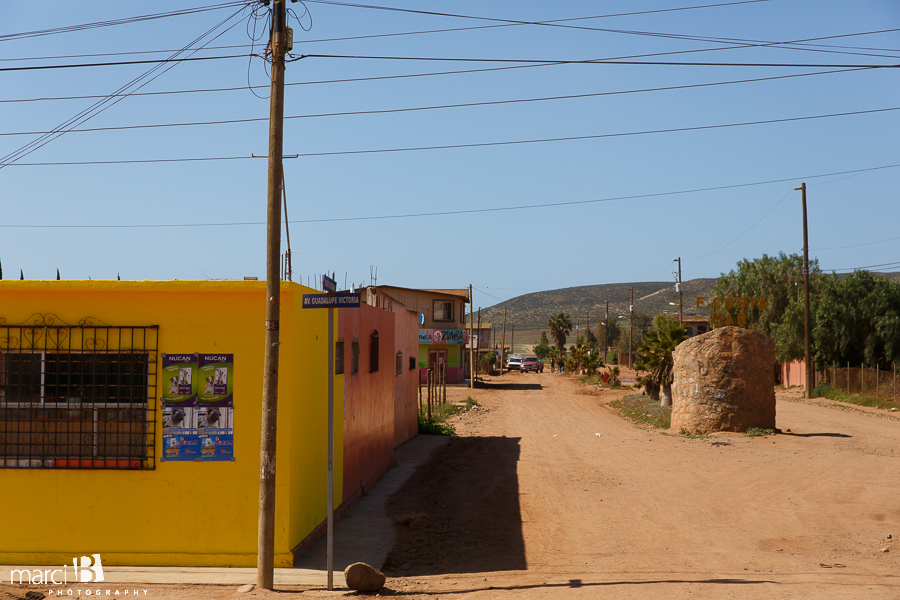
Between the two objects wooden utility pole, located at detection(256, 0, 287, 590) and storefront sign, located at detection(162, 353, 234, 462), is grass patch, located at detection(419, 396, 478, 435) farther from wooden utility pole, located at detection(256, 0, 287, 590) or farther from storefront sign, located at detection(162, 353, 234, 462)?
wooden utility pole, located at detection(256, 0, 287, 590)

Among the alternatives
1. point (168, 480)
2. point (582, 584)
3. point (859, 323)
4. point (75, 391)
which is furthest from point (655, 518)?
point (859, 323)

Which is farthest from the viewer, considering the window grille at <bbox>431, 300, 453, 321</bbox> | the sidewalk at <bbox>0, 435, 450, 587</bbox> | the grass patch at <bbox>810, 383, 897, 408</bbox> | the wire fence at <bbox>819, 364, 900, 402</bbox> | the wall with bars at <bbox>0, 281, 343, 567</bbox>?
the window grille at <bbox>431, 300, 453, 321</bbox>

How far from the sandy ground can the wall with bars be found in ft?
2.83

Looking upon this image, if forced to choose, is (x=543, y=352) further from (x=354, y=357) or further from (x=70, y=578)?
(x=70, y=578)

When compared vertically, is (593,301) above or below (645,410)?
above

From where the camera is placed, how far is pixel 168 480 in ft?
28.1

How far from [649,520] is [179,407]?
24.3 ft

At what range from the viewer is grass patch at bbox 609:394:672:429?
26.5m

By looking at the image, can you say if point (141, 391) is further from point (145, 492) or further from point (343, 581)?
point (343, 581)

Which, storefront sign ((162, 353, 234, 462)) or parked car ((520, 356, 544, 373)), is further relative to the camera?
parked car ((520, 356, 544, 373))

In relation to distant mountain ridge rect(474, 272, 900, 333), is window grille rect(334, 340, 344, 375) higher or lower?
lower

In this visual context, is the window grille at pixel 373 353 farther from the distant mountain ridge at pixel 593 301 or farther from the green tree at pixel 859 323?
the distant mountain ridge at pixel 593 301

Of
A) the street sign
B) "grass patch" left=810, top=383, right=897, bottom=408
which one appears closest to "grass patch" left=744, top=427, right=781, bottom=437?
"grass patch" left=810, top=383, right=897, bottom=408

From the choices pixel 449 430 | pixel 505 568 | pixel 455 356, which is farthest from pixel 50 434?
pixel 455 356
